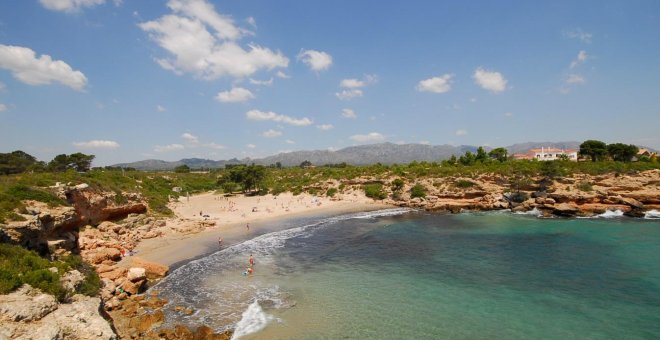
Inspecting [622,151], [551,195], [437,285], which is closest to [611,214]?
[551,195]

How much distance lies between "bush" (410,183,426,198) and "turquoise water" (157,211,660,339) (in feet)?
73.6

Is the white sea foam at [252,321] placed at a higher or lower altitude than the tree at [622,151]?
lower

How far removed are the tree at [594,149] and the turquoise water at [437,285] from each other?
39.9 m

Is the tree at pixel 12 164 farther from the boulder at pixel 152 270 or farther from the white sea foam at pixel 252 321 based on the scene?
the white sea foam at pixel 252 321

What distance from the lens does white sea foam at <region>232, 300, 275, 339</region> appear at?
16797 mm

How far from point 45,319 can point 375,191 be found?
59.1 meters

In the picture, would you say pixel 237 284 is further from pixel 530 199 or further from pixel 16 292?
pixel 530 199

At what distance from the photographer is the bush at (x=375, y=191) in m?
65.8

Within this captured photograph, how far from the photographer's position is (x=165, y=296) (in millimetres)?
21344

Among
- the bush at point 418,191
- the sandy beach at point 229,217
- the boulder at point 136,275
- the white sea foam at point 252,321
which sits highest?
the bush at point 418,191

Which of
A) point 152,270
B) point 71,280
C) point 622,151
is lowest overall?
point 152,270

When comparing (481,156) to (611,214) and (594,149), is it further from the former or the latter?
(611,214)

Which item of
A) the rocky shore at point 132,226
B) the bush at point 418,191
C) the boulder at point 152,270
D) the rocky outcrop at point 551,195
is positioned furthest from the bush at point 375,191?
the boulder at point 152,270

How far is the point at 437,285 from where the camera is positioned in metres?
22.5
